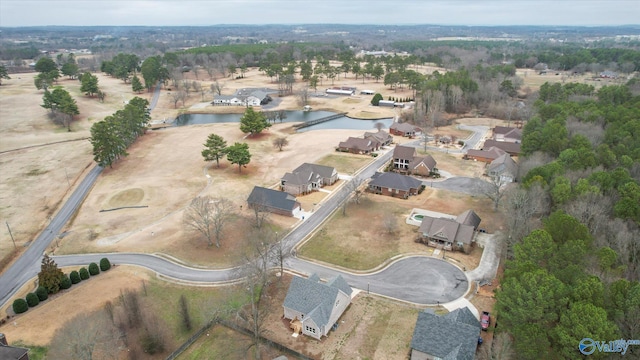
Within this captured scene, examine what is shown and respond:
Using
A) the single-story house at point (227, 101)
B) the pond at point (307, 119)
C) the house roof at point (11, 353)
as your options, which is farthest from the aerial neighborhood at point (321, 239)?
the single-story house at point (227, 101)

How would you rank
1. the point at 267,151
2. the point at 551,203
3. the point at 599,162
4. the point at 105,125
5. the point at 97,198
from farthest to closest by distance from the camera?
the point at 267,151 → the point at 105,125 → the point at 97,198 → the point at 599,162 → the point at 551,203

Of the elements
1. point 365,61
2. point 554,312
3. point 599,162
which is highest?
point 365,61

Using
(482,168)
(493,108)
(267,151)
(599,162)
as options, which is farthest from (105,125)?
(493,108)

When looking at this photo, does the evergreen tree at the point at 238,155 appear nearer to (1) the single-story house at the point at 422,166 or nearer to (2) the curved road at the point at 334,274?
(2) the curved road at the point at 334,274

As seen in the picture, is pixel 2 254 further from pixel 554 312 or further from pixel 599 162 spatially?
pixel 599 162

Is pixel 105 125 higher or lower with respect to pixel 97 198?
higher

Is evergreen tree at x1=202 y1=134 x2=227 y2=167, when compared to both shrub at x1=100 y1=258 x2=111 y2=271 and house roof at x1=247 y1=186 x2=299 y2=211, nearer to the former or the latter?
house roof at x1=247 y1=186 x2=299 y2=211
